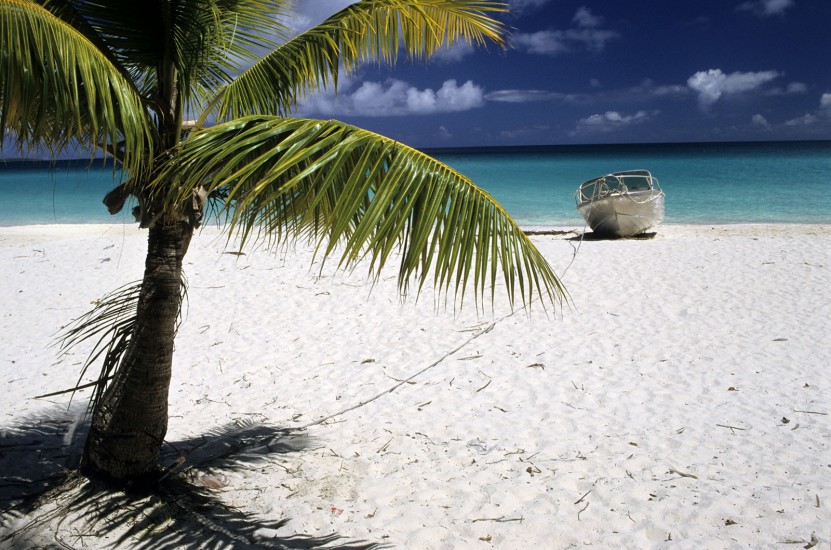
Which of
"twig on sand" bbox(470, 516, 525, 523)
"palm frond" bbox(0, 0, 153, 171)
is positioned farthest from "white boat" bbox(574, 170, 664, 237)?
"palm frond" bbox(0, 0, 153, 171)

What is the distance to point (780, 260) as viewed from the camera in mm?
8820

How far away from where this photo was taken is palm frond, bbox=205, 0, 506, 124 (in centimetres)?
354

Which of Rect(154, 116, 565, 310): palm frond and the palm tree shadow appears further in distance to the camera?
the palm tree shadow

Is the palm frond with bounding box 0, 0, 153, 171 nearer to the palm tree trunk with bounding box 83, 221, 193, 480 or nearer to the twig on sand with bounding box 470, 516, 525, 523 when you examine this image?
the palm tree trunk with bounding box 83, 221, 193, 480

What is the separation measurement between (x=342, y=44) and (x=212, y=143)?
158cm

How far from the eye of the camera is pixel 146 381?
3.40m

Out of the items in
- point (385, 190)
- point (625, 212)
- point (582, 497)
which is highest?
point (625, 212)

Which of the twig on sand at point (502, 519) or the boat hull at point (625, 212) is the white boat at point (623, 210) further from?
A: the twig on sand at point (502, 519)

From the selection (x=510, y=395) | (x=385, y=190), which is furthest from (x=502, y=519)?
(x=385, y=190)

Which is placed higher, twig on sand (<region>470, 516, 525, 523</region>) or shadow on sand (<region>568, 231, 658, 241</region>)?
shadow on sand (<region>568, 231, 658, 241</region>)

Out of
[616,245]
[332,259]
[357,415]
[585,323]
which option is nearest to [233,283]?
[332,259]

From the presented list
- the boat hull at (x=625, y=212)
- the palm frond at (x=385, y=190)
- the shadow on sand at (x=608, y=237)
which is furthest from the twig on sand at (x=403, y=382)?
the boat hull at (x=625, y=212)

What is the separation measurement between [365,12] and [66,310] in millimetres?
5832

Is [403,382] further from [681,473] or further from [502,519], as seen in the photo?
[681,473]
